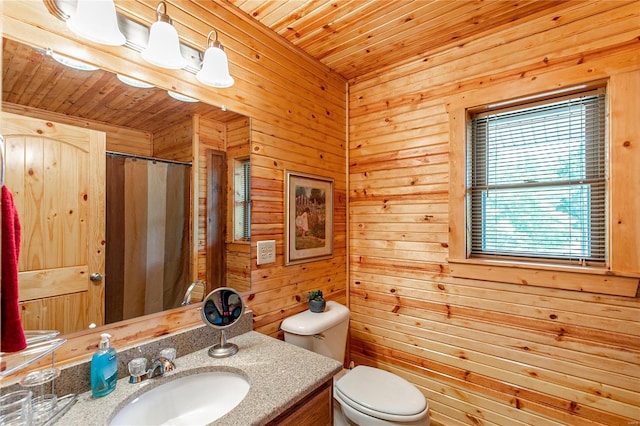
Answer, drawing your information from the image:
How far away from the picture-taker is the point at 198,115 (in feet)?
4.40

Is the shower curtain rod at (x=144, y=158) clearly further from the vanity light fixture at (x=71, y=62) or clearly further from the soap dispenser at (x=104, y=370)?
the soap dispenser at (x=104, y=370)

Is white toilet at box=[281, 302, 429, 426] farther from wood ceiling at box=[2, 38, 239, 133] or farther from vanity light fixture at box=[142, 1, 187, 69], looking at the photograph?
vanity light fixture at box=[142, 1, 187, 69]

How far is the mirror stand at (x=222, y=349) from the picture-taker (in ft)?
3.94

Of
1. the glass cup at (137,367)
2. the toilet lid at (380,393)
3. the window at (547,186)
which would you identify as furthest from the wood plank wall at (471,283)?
the glass cup at (137,367)

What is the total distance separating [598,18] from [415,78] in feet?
2.94

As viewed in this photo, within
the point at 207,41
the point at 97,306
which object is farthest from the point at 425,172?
the point at 97,306

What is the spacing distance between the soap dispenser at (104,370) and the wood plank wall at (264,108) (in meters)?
0.09

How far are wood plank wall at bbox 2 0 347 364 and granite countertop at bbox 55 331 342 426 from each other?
0.18 m

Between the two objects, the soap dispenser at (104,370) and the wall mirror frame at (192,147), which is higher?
the wall mirror frame at (192,147)

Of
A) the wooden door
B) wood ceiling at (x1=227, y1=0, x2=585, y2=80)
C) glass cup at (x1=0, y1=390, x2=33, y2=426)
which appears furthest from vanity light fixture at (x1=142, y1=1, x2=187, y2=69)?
glass cup at (x1=0, y1=390, x2=33, y2=426)

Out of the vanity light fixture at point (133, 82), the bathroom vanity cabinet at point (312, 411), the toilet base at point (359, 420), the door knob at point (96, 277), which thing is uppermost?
the vanity light fixture at point (133, 82)

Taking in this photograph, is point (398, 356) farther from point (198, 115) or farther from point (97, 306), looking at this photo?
point (198, 115)

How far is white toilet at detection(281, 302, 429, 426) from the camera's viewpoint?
137 cm

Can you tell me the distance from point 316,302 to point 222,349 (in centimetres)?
66
